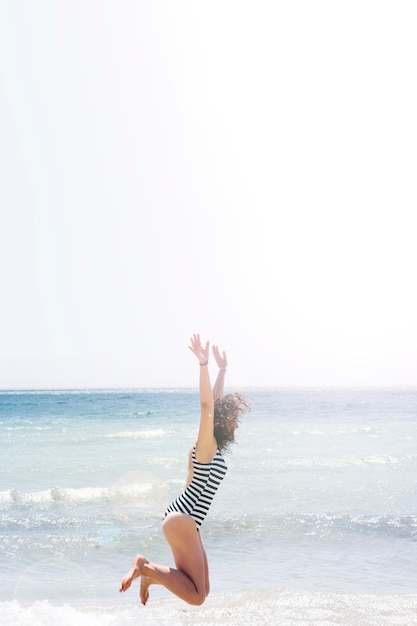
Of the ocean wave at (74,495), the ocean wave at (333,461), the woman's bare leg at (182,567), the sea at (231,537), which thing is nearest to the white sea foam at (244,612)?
Result: the sea at (231,537)

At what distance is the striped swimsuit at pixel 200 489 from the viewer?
5.20 m

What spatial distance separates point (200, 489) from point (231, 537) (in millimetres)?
7455

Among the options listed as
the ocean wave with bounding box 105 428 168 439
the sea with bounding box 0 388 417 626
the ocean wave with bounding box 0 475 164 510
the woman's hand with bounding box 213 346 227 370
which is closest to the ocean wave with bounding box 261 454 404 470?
the sea with bounding box 0 388 417 626

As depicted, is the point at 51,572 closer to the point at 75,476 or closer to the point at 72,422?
the point at 75,476

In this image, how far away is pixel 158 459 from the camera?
22781mm

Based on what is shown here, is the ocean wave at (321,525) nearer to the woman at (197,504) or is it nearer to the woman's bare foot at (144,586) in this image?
the woman at (197,504)

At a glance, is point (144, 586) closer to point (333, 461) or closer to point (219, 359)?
point (219, 359)

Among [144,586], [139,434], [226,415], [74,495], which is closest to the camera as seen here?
[144,586]

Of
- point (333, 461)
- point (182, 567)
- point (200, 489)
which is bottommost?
point (333, 461)

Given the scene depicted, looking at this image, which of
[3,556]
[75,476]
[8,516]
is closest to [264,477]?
[75,476]

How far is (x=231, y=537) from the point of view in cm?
1210

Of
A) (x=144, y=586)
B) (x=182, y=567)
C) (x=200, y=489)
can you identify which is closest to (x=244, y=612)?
(x=182, y=567)

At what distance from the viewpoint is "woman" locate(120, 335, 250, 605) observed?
5039mm

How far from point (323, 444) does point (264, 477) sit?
1044cm
